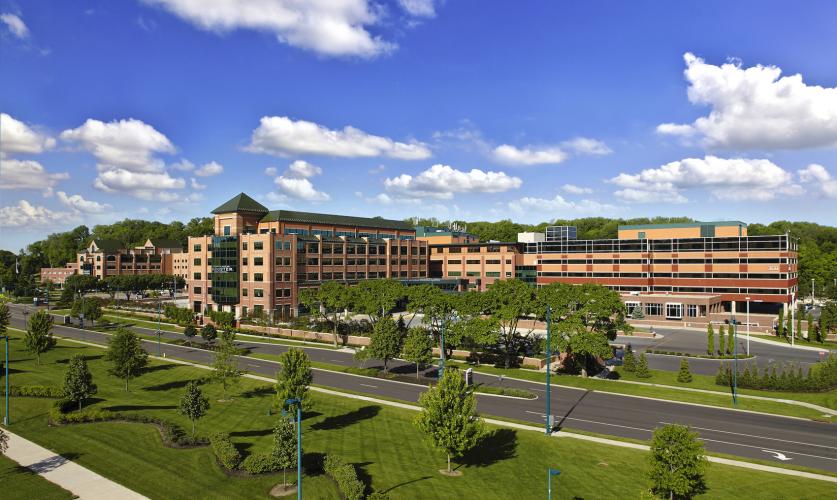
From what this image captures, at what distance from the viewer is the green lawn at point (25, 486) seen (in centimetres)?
2795

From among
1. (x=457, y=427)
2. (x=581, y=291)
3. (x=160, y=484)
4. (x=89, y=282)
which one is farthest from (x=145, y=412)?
(x=89, y=282)

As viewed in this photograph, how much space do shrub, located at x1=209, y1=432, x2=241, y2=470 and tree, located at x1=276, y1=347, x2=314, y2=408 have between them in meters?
5.34

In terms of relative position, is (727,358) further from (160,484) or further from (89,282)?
(89,282)

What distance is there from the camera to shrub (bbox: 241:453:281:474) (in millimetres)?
31370

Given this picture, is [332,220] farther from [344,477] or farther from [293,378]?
[344,477]

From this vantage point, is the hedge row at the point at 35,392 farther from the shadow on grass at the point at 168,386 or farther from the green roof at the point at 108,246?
the green roof at the point at 108,246

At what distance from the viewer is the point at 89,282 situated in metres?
165

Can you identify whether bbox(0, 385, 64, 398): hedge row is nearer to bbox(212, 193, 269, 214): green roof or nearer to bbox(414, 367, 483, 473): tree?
bbox(414, 367, 483, 473): tree

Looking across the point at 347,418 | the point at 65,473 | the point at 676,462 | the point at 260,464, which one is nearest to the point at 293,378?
the point at 347,418

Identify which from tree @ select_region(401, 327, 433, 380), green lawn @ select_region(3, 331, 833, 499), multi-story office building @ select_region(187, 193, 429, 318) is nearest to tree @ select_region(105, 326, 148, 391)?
green lawn @ select_region(3, 331, 833, 499)

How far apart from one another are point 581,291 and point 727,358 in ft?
91.2

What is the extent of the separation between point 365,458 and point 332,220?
10499 centimetres

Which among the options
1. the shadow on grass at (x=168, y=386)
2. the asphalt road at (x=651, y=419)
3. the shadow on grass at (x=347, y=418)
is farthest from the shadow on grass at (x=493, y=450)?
the shadow on grass at (x=168, y=386)

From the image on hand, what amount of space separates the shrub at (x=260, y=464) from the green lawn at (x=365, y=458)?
67 centimetres
